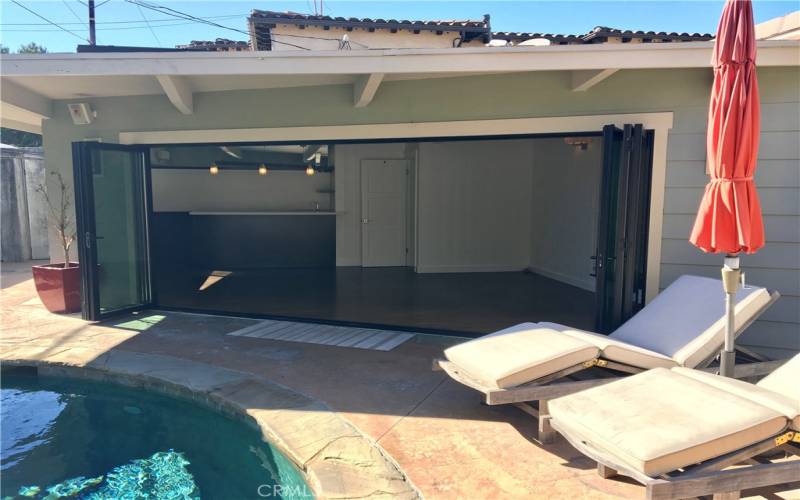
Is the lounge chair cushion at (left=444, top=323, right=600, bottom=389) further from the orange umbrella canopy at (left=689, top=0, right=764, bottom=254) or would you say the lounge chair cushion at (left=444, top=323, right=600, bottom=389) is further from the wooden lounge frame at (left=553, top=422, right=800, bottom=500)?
the orange umbrella canopy at (left=689, top=0, right=764, bottom=254)

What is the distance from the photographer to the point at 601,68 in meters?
4.00

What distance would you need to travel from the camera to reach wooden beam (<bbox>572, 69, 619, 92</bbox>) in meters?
4.24

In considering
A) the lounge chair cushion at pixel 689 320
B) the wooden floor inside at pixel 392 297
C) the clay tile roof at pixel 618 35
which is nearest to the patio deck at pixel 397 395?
the wooden floor inside at pixel 392 297

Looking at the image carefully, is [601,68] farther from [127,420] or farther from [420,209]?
[420,209]

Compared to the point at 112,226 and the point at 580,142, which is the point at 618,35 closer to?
the point at 580,142

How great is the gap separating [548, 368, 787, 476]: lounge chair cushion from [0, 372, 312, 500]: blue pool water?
56.3 inches

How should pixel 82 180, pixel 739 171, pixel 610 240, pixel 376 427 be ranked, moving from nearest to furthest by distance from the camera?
pixel 739 171
pixel 376 427
pixel 610 240
pixel 82 180

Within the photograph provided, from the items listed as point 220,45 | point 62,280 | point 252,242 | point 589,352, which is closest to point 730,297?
point 589,352

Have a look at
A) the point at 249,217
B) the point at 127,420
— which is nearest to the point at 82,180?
the point at 127,420

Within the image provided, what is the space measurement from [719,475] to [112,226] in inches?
244

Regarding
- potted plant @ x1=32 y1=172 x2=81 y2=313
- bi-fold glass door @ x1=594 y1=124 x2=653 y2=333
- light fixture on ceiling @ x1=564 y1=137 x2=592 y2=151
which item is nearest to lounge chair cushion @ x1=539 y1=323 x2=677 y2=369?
bi-fold glass door @ x1=594 y1=124 x2=653 y2=333

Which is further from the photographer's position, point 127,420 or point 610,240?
point 610,240

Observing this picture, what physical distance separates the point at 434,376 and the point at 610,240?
1869 mm

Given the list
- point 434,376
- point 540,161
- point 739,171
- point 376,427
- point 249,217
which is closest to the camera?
point 739,171
